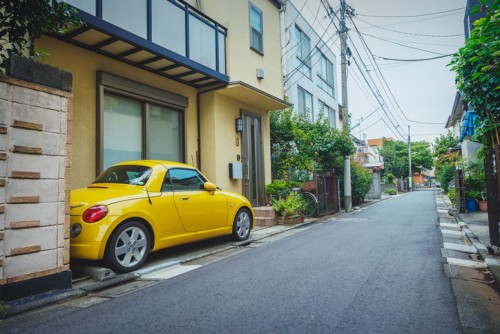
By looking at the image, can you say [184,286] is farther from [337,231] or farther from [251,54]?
[251,54]

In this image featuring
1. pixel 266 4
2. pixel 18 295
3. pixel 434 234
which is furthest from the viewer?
pixel 266 4

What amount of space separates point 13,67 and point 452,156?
23151 mm

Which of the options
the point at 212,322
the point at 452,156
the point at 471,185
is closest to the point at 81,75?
the point at 212,322

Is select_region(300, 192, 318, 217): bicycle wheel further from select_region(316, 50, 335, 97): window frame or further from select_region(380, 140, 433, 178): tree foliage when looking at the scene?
select_region(380, 140, 433, 178): tree foliage

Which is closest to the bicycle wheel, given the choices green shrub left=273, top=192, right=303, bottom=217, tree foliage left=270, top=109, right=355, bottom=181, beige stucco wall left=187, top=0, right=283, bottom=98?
tree foliage left=270, top=109, right=355, bottom=181

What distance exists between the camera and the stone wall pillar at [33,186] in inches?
136

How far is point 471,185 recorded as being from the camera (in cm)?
1345

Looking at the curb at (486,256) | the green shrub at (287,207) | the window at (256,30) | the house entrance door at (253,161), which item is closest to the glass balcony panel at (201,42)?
the window at (256,30)

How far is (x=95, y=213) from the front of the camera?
4484 millimetres

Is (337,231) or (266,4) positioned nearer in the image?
(337,231)

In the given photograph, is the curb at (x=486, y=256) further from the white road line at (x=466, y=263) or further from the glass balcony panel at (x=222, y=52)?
the glass balcony panel at (x=222, y=52)

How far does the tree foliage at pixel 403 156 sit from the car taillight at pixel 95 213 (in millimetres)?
52705

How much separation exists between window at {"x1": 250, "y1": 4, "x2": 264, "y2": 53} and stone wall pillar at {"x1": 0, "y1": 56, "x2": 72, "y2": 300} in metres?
8.60

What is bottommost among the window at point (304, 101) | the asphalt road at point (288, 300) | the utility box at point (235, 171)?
the asphalt road at point (288, 300)
